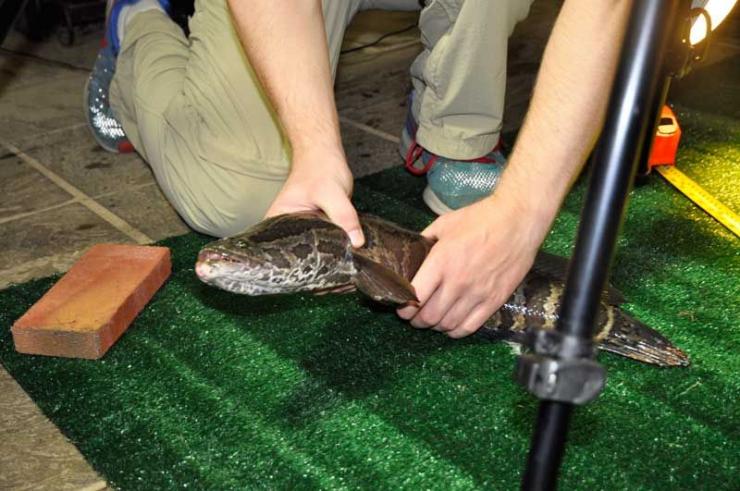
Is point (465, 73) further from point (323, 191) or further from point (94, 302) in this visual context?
point (94, 302)

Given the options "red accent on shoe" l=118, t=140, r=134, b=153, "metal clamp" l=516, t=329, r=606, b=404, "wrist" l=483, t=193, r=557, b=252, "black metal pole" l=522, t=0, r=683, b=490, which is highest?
"black metal pole" l=522, t=0, r=683, b=490

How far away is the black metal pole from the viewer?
70cm

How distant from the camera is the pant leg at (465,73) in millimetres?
2318

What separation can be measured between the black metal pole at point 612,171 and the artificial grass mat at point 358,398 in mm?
739

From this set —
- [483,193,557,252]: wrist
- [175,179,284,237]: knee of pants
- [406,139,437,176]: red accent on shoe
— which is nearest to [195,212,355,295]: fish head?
[483,193,557,252]: wrist

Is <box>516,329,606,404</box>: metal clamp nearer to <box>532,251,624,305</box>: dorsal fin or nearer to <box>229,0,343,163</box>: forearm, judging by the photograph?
<box>229,0,343,163</box>: forearm

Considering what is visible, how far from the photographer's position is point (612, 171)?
716 mm

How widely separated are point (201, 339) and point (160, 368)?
0.40ft

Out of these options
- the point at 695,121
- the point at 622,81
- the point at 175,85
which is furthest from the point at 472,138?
the point at 622,81

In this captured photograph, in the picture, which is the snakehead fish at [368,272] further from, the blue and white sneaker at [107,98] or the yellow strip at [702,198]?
the blue and white sneaker at [107,98]

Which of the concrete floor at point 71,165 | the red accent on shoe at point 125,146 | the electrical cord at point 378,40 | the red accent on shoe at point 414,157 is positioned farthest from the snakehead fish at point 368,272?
the electrical cord at point 378,40

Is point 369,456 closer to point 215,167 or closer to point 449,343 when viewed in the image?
point 449,343

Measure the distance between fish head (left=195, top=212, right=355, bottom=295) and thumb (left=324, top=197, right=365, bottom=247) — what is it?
0.02m

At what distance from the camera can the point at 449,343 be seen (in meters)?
1.83
